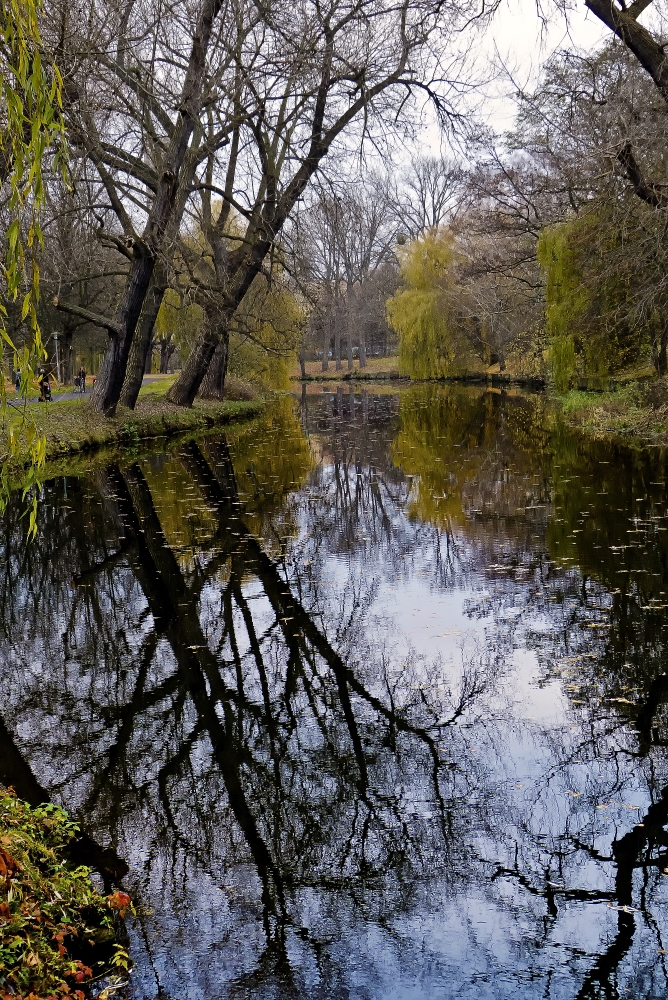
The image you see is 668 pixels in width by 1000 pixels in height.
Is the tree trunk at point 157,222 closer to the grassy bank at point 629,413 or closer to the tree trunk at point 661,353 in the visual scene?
the grassy bank at point 629,413

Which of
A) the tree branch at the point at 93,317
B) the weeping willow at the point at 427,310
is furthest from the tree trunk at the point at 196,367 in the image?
the weeping willow at the point at 427,310

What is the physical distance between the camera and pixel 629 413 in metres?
21.6

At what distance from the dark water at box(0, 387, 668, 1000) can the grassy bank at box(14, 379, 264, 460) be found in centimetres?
886

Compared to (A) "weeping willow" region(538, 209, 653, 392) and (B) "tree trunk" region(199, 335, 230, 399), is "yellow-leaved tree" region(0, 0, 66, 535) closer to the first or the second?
(A) "weeping willow" region(538, 209, 653, 392)

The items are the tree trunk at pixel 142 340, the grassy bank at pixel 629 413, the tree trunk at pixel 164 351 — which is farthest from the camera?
the tree trunk at pixel 164 351

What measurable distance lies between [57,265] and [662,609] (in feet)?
56.2

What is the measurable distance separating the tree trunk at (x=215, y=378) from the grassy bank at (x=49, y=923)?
29.2 meters

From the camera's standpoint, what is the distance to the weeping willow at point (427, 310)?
50031mm

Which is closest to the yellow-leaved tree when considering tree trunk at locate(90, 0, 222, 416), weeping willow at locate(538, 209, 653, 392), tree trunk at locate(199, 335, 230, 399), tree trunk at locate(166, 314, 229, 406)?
tree trunk at locate(90, 0, 222, 416)

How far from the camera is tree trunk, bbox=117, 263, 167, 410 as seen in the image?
2420 centimetres

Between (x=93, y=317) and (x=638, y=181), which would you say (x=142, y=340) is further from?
(x=638, y=181)

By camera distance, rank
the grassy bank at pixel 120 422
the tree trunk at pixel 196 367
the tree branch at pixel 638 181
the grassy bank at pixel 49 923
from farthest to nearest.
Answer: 1. the tree trunk at pixel 196 367
2. the grassy bank at pixel 120 422
3. the tree branch at pixel 638 181
4. the grassy bank at pixel 49 923

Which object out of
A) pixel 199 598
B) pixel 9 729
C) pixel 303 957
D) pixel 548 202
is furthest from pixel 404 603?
pixel 548 202

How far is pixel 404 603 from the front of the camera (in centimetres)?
782
